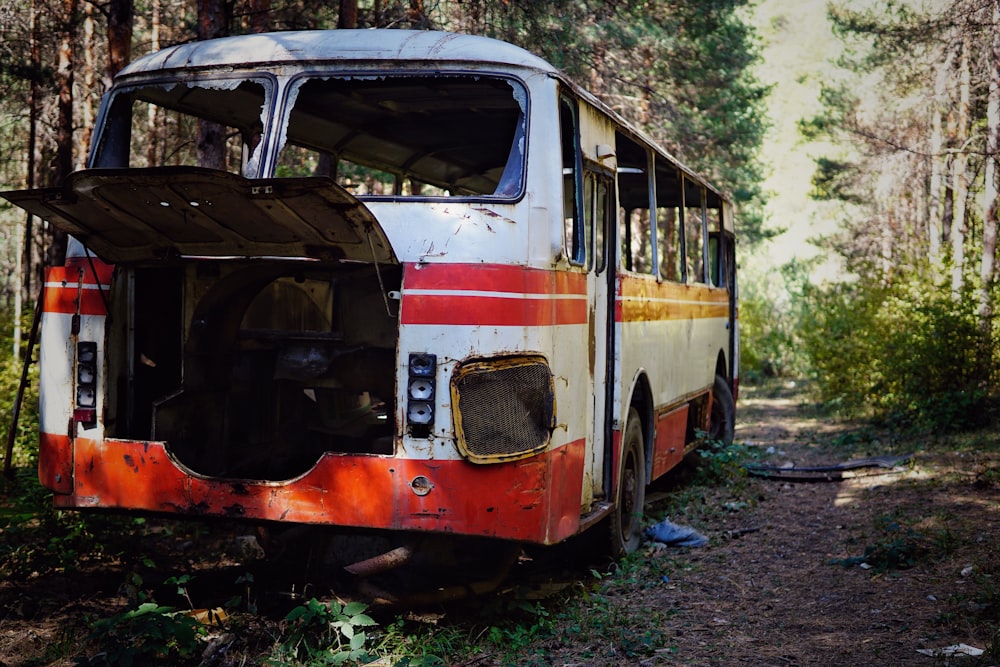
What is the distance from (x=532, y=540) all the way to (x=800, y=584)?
272 cm

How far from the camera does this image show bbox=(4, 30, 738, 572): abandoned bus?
475 cm

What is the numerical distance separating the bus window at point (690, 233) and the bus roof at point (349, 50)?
4560 millimetres

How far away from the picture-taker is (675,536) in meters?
8.07

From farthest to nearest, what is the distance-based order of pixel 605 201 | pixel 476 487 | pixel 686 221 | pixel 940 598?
pixel 686 221 < pixel 605 201 < pixel 940 598 < pixel 476 487

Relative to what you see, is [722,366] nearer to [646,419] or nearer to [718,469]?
[718,469]

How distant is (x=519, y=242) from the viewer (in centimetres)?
497

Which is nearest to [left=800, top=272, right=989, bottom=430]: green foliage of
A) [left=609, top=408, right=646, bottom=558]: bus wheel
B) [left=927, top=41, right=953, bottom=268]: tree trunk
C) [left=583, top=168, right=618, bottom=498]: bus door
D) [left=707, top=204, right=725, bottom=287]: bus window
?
[left=927, top=41, right=953, bottom=268]: tree trunk

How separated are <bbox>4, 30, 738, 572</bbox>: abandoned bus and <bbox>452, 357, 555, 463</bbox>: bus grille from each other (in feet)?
0.03

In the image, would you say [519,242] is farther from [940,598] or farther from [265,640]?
[940,598]

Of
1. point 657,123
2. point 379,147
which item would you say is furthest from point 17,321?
point 379,147

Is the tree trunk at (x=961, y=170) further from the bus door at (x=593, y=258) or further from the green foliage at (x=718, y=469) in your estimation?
the bus door at (x=593, y=258)

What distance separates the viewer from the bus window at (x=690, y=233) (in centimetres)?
981

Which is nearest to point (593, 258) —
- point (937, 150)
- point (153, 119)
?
point (153, 119)

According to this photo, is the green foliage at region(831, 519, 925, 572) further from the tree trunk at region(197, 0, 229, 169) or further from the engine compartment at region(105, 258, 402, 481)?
the tree trunk at region(197, 0, 229, 169)
